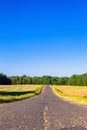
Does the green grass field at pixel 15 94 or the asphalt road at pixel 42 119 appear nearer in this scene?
the asphalt road at pixel 42 119

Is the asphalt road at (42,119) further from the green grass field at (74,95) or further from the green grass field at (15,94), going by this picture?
the green grass field at (74,95)

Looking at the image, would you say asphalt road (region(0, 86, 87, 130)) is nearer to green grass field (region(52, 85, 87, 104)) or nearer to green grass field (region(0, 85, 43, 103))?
green grass field (region(0, 85, 43, 103))

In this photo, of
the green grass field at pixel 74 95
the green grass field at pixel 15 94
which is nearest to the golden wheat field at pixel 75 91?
the green grass field at pixel 74 95

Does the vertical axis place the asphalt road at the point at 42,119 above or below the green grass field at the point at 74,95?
below

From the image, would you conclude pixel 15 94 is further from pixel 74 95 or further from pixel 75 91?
pixel 75 91

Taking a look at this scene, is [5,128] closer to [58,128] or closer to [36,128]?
[36,128]

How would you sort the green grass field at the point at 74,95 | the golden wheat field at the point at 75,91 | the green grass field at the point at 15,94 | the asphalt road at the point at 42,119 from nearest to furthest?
the asphalt road at the point at 42,119
the green grass field at the point at 15,94
the green grass field at the point at 74,95
the golden wheat field at the point at 75,91

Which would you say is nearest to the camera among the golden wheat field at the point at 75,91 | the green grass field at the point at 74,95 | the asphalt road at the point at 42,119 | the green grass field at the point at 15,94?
the asphalt road at the point at 42,119

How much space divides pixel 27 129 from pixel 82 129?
7.01ft

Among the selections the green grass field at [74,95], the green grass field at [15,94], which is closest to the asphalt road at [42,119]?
the green grass field at [15,94]

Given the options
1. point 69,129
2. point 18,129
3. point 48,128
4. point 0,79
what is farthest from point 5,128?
point 0,79

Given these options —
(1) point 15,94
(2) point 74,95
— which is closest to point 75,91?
(2) point 74,95

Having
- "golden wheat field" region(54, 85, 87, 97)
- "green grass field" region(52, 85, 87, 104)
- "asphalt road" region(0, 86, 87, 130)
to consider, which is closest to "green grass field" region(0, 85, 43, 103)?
"green grass field" region(52, 85, 87, 104)

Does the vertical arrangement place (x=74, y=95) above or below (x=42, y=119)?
above
